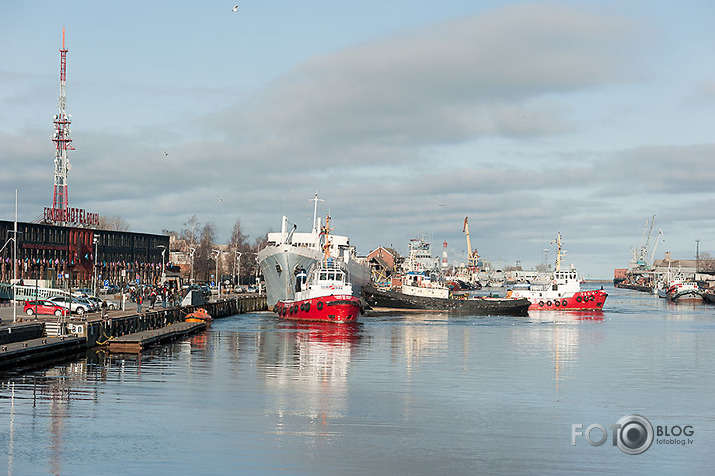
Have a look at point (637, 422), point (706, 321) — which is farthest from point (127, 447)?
point (706, 321)

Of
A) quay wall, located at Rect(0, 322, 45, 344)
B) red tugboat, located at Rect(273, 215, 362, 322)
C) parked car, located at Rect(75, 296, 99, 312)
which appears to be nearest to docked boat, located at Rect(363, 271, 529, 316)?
red tugboat, located at Rect(273, 215, 362, 322)

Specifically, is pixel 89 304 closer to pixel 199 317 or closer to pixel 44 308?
pixel 44 308

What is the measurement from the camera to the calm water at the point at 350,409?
2912 cm

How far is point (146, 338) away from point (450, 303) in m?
71.7

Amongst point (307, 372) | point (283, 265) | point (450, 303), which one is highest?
point (283, 265)

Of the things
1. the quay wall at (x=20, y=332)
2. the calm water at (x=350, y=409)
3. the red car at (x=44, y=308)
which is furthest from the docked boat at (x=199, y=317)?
the quay wall at (x=20, y=332)

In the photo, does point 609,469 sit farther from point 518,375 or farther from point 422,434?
point 518,375

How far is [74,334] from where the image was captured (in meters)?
59.1

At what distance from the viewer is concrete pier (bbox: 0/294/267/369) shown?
5116cm

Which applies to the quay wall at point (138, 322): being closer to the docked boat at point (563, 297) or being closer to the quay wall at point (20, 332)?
the quay wall at point (20, 332)

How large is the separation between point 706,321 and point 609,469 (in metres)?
99.1

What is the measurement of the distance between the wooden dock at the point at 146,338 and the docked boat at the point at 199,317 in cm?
917

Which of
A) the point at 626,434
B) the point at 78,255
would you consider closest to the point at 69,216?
the point at 78,255

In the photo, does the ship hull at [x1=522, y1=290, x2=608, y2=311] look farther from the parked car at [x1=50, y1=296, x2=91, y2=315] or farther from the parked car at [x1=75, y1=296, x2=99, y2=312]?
the parked car at [x1=50, y1=296, x2=91, y2=315]
